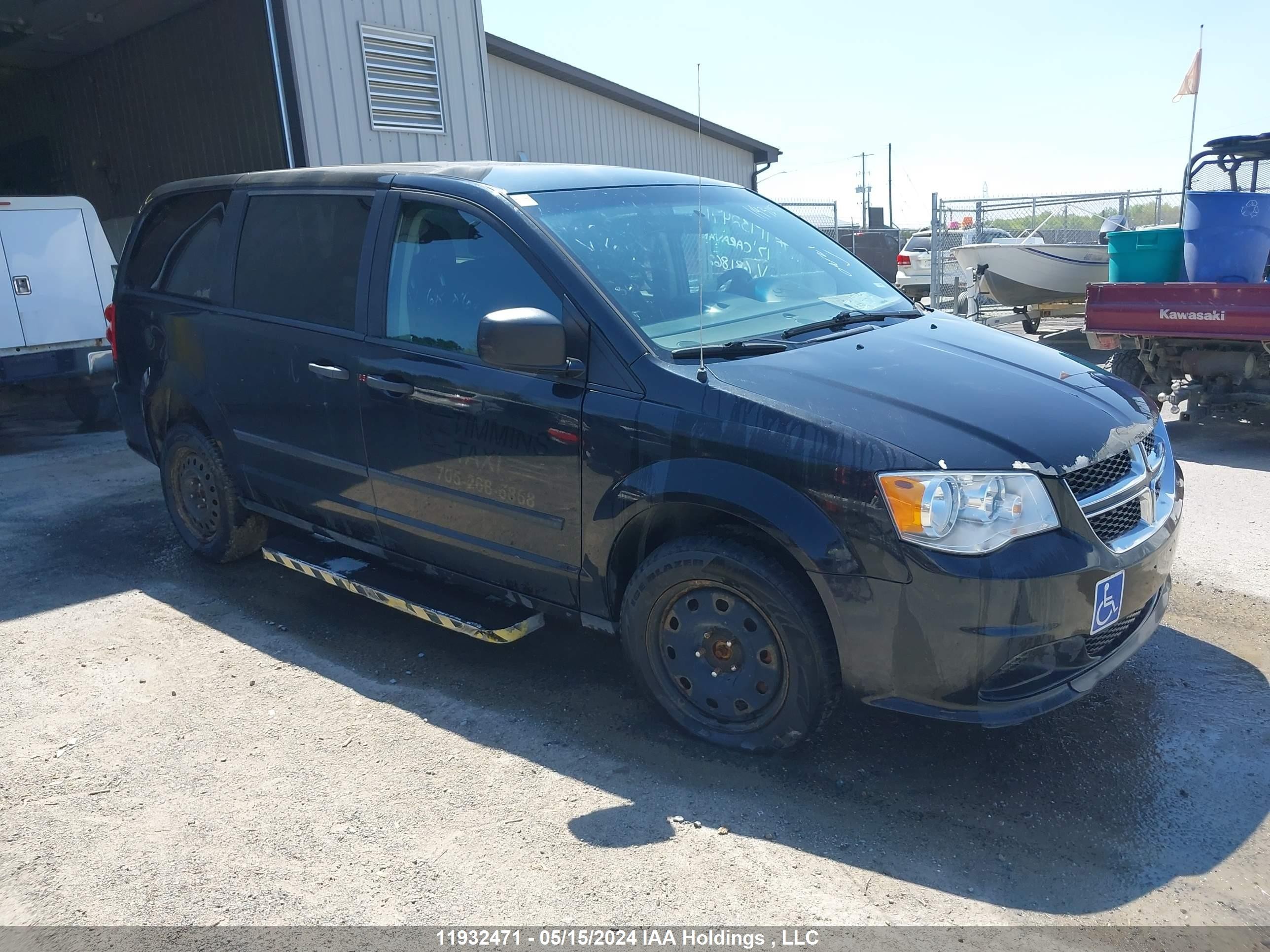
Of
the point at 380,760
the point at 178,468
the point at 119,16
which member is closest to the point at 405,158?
the point at 119,16

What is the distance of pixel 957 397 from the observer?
3.11 m

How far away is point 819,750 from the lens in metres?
3.32

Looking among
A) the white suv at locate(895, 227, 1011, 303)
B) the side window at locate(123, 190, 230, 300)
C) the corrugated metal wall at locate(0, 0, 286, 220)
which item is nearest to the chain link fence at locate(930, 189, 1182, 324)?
the white suv at locate(895, 227, 1011, 303)

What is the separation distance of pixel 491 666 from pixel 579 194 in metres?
1.96

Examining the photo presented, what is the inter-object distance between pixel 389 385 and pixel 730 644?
68.0 inches

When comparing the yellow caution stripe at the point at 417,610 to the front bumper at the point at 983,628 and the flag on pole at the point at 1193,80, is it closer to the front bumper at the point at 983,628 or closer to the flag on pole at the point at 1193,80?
the front bumper at the point at 983,628

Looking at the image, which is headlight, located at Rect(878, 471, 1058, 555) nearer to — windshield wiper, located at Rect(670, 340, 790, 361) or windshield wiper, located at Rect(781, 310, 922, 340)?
windshield wiper, located at Rect(670, 340, 790, 361)

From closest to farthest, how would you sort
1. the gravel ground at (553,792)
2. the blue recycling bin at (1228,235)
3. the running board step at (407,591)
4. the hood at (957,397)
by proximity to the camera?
the gravel ground at (553,792)
the hood at (957,397)
the running board step at (407,591)
the blue recycling bin at (1228,235)

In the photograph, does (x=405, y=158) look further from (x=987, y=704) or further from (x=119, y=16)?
(x=987, y=704)

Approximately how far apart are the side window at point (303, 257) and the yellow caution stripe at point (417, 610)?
110 centimetres

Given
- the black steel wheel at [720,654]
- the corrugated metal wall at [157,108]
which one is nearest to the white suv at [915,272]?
the corrugated metal wall at [157,108]

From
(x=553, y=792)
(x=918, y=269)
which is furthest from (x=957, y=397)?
(x=918, y=269)

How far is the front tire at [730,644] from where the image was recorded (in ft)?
9.89

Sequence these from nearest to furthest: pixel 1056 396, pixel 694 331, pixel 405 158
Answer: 1. pixel 1056 396
2. pixel 694 331
3. pixel 405 158
